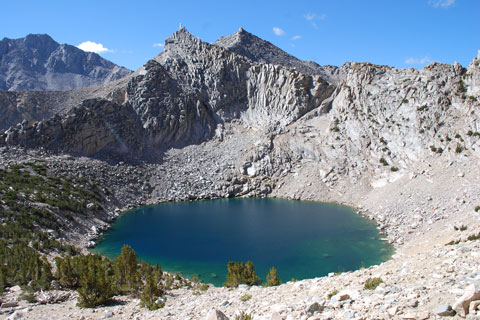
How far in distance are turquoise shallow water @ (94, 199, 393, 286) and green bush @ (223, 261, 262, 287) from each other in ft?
10.6

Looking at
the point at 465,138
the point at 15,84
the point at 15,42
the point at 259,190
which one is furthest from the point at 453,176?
the point at 15,42

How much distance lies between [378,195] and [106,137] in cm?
5184

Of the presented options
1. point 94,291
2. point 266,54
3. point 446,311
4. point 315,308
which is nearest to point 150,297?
point 94,291

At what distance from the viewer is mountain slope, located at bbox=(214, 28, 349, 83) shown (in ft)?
331

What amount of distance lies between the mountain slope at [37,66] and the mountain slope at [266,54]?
109m

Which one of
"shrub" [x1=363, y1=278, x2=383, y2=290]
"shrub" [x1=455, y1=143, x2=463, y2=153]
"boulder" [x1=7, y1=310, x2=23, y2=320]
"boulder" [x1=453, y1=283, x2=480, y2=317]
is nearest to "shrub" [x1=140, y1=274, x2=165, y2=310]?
"boulder" [x1=7, y1=310, x2=23, y2=320]

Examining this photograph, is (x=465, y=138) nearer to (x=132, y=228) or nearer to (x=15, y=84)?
(x=132, y=228)

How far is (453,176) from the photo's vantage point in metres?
40.0

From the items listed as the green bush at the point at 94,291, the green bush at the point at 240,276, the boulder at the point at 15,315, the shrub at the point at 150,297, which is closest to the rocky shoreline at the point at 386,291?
the boulder at the point at 15,315

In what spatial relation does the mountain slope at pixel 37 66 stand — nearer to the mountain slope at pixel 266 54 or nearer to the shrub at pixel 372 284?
the mountain slope at pixel 266 54

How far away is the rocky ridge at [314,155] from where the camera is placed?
1312cm

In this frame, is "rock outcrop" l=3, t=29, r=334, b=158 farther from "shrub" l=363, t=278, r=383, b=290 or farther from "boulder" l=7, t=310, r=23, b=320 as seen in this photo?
"shrub" l=363, t=278, r=383, b=290

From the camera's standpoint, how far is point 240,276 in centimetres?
2258

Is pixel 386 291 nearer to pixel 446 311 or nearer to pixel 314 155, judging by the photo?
pixel 446 311
